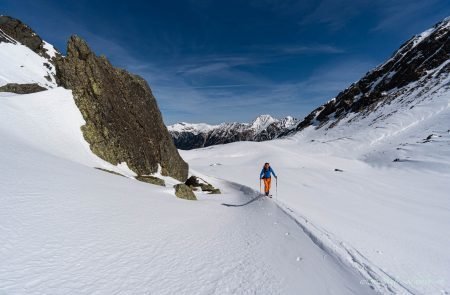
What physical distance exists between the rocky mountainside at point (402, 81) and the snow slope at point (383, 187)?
47.3 inches

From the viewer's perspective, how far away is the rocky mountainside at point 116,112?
1958cm

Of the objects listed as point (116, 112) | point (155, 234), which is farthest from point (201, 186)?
point (155, 234)

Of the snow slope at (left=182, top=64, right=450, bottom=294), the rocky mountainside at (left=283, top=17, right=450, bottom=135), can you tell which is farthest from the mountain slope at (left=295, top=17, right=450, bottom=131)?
the snow slope at (left=182, top=64, right=450, bottom=294)

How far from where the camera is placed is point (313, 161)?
51.7 metres

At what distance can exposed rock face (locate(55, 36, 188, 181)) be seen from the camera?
19516 millimetres

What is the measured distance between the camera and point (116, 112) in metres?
21.7

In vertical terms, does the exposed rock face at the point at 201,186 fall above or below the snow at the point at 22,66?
below

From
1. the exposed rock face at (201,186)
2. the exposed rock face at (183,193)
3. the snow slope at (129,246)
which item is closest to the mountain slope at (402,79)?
the exposed rock face at (201,186)

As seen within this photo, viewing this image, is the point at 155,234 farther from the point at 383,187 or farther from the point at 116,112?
the point at 383,187

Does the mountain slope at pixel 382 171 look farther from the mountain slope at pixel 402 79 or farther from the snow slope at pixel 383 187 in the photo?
the mountain slope at pixel 402 79

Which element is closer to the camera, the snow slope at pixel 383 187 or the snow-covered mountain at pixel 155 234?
the snow-covered mountain at pixel 155 234

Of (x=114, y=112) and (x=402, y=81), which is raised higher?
(x=402, y=81)

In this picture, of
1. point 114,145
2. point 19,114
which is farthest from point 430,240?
point 19,114

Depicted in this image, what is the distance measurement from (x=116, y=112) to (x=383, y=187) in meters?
28.1
